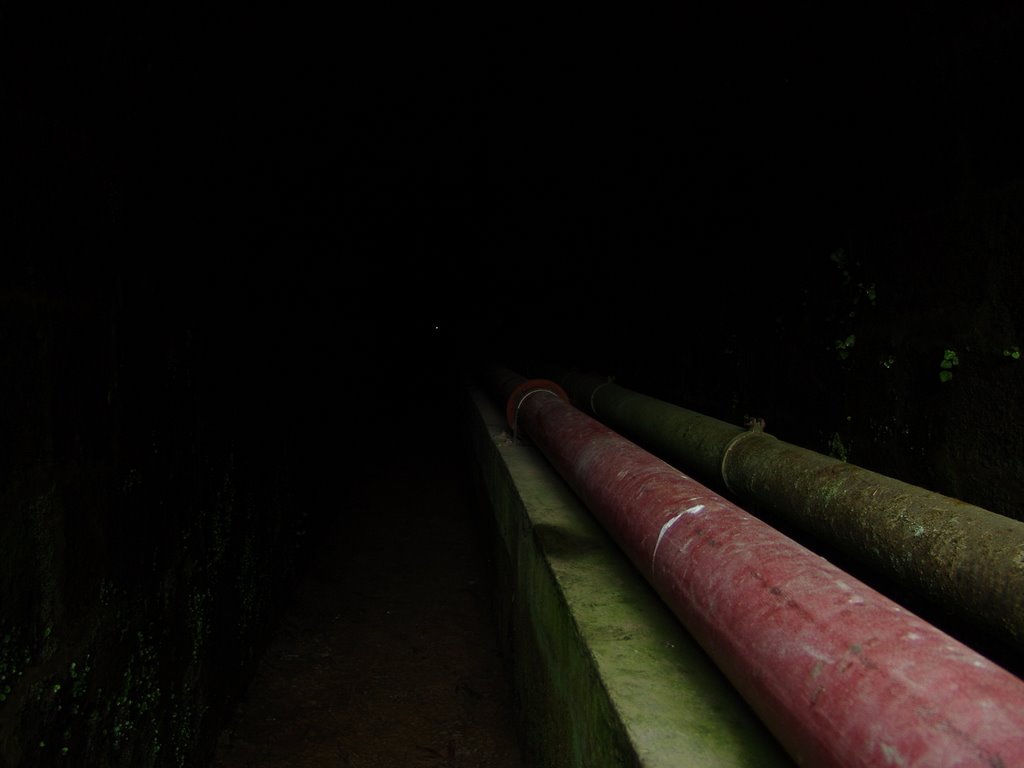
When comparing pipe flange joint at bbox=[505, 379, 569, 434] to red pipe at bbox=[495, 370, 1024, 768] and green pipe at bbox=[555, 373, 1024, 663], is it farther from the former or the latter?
red pipe at bbox=[495, 370, 1024, 768]

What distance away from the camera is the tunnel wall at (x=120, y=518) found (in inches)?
48.9

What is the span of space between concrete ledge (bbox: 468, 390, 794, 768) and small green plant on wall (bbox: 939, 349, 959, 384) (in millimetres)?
1225

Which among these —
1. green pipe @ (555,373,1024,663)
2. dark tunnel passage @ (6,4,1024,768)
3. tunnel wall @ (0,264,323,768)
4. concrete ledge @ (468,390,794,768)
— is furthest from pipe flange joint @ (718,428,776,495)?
tunnel wall @ (0,264,323,768)

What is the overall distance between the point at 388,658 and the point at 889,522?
2.46 m

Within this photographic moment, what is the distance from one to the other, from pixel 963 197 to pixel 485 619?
9.75ft

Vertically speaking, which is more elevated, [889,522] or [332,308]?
[332,308]

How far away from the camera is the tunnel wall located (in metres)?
1.24

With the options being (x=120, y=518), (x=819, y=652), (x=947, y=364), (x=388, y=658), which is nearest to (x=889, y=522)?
(x=947, y=364)

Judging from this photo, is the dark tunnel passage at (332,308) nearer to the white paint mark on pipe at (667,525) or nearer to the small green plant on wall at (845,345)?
the small green plant on wall at (845,345)

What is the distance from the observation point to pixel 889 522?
1.59m

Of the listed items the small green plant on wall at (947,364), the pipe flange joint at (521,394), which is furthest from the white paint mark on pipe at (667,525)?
the pipe flange joint at (521,394)

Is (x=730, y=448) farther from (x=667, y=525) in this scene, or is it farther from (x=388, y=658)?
(x=388, y=658)

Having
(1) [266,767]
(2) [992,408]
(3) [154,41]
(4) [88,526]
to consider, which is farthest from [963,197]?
(1) [266,767]

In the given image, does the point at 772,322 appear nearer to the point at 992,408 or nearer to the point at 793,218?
the point at 793,218
